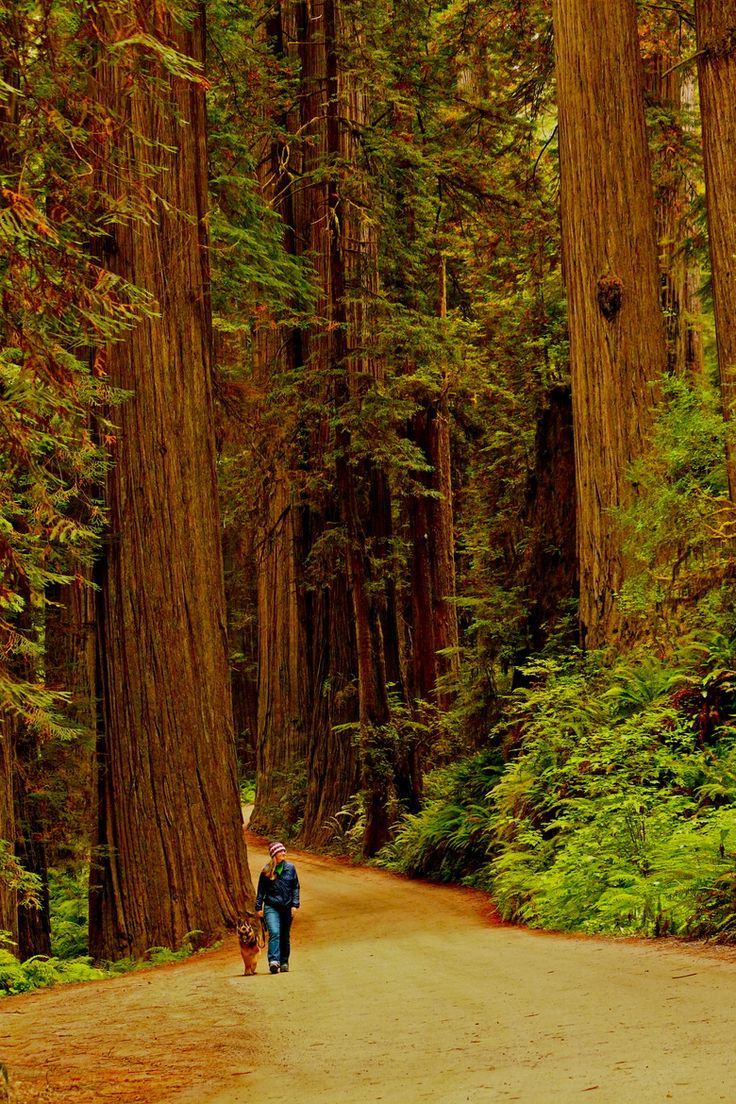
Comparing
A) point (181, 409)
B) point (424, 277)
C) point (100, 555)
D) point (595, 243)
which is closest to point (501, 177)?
point (424, 277)

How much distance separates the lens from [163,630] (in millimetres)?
12141

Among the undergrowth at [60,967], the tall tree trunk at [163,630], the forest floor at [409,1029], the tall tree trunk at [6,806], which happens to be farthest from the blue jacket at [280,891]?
the tall tree trunk at [6,806]

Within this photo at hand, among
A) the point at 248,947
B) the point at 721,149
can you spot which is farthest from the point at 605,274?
the point at 248,947

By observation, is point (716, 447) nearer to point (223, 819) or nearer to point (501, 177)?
point (223, 819)

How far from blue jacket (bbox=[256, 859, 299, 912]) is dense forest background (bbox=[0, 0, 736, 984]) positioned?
1.75 m

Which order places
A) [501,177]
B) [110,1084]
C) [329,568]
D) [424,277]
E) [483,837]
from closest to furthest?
[110,1084] → [483,837] → [329,568] → [501,177] → [424,277]

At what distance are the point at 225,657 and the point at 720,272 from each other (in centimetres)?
677

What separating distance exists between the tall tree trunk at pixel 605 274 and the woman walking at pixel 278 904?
4250mm

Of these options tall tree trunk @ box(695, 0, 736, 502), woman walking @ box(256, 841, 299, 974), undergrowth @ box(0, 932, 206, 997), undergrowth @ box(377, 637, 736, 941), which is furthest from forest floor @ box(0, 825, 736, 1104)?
tall tree trunk @ box(695, 0, 736, 502)

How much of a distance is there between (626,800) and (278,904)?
321 centimetres

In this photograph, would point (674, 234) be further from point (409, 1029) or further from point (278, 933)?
point (409, 1029)

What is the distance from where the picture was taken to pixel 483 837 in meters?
14.6

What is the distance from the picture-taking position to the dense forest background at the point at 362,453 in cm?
761

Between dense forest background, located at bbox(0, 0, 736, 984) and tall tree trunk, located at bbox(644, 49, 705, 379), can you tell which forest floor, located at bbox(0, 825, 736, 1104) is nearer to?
dense forest background, located at bbox(0, 0, 736, 984)
